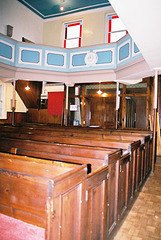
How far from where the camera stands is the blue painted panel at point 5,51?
19.4ft

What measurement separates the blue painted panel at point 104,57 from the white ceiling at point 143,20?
267 centimetres

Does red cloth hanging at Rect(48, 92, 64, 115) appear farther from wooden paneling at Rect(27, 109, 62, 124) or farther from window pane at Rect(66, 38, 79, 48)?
window pane at Rect(66, 38, 79, 48)

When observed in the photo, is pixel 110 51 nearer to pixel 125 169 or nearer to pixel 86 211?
pixel 125 169

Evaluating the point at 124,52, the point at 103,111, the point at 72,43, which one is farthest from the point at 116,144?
the point at 72,43

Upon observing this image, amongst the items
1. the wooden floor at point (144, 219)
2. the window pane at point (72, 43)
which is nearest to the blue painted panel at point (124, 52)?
the window pane at point (72, 43)

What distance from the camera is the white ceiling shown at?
2.12 m

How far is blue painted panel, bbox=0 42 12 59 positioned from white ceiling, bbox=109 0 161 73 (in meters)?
A: 4.37

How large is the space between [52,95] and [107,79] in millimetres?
3054

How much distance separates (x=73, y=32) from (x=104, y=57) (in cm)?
329

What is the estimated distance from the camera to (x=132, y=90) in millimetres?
7047

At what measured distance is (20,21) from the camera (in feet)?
26.0

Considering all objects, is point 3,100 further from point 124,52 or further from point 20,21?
point 124,52

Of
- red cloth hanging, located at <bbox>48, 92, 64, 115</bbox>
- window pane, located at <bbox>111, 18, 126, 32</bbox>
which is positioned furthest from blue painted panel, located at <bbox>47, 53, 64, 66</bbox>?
window pane, located at <bbox>111, 18, 126, 32</bbox>

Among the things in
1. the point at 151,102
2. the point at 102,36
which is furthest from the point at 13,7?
the point at 151,102
